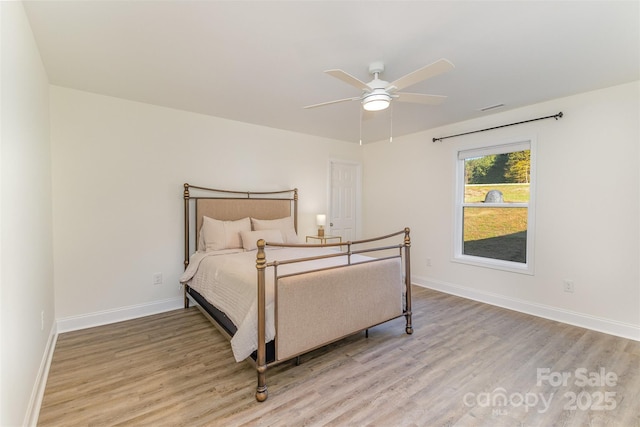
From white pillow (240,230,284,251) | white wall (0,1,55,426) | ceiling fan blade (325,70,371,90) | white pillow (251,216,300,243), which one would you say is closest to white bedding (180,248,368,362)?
white pillow (240,230,284,251)

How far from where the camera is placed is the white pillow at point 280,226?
12.8 feet

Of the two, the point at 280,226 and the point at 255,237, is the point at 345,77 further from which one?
the point at 280,226

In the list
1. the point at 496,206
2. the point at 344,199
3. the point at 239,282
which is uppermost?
the point at 344,199

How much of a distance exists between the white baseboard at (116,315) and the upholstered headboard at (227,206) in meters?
0.54

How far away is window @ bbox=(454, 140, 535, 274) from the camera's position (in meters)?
3.63

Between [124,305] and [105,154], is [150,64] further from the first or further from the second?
[124,305]

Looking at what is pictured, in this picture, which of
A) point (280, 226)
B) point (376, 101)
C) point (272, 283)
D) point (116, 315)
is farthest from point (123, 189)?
point (376, 101)

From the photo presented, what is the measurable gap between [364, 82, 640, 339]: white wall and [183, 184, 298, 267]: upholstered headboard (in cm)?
252

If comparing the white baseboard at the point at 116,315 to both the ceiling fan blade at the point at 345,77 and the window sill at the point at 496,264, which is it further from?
the window sill at the point at 496,264

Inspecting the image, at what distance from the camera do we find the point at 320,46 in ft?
7.00

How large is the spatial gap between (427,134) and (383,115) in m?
1.13

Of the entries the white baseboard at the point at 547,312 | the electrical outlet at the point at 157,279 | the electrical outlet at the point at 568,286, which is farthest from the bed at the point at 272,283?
the electrical outlet at the point at 568,286

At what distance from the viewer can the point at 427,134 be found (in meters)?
4.55

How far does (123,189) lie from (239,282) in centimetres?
195
